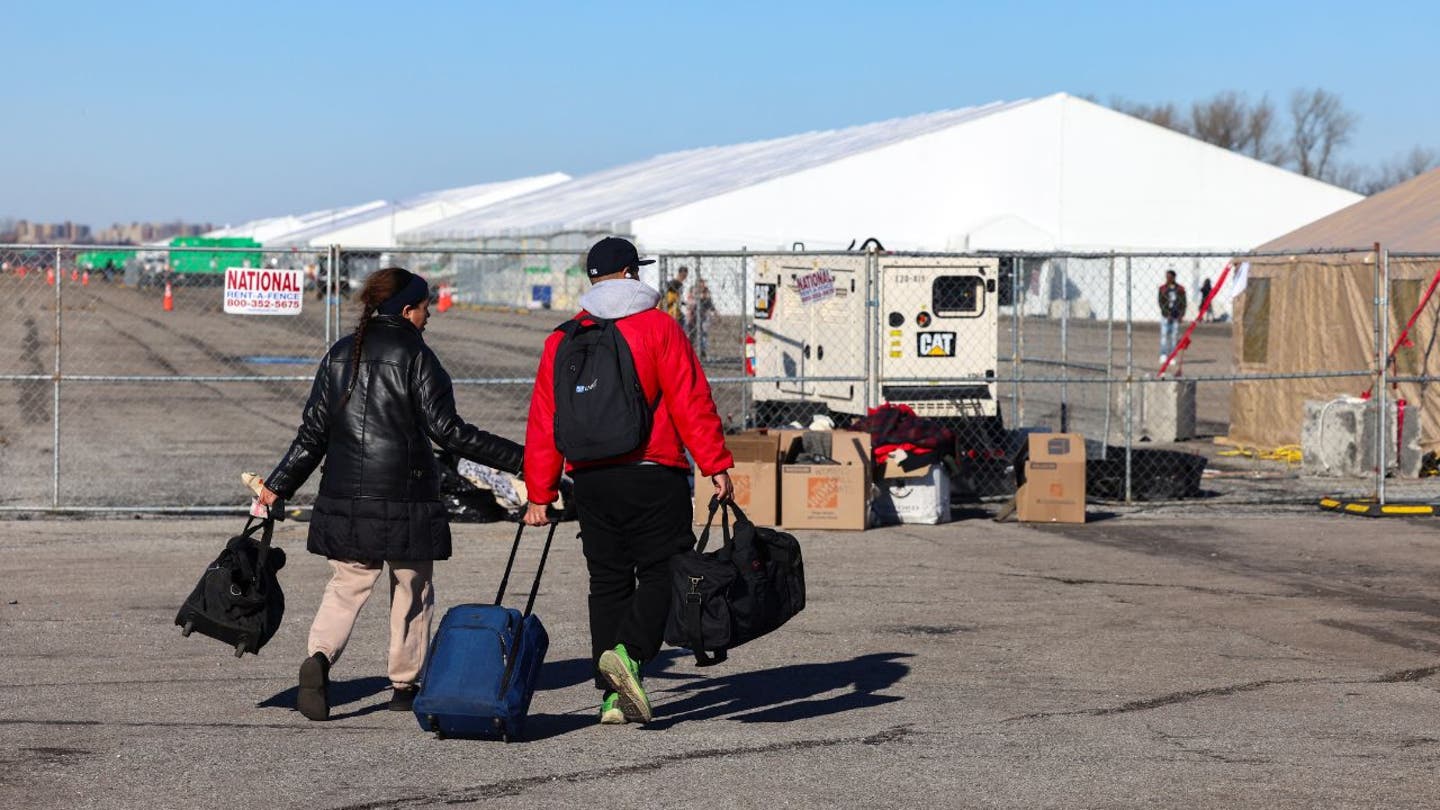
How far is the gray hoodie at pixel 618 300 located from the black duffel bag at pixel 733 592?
78 centimetres

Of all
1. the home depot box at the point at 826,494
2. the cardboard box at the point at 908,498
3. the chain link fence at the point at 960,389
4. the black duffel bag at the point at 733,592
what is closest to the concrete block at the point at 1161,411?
the chain link fence at the point at 960,389

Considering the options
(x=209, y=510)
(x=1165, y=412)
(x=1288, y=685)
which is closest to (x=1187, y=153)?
(x=1165, y=412)

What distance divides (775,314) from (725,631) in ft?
39.4

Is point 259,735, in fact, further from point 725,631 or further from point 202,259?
point 202,259

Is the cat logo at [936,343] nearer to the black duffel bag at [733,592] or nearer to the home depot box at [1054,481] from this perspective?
the home depot box at [1054,481]

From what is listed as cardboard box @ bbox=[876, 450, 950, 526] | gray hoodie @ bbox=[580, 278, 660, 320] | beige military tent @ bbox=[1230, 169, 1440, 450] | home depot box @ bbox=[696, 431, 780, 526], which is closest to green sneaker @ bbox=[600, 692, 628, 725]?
gray hoodie @ bbox=[580, 278, 660, 320]

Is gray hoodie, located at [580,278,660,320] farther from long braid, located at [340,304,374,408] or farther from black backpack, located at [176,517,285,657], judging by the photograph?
black backpack, located at [176,517,285,657]

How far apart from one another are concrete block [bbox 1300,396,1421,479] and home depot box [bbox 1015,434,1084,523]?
4.76 metres

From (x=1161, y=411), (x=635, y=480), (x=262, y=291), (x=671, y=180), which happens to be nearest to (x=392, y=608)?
(x=635, y=480)

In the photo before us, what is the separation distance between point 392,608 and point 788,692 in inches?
71.0

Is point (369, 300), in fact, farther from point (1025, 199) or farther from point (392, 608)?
point (1025, 199)

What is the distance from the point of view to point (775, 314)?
1822 cm

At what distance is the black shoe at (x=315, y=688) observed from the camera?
22.3 ft

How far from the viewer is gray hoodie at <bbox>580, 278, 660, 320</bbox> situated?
6523 millimetres
